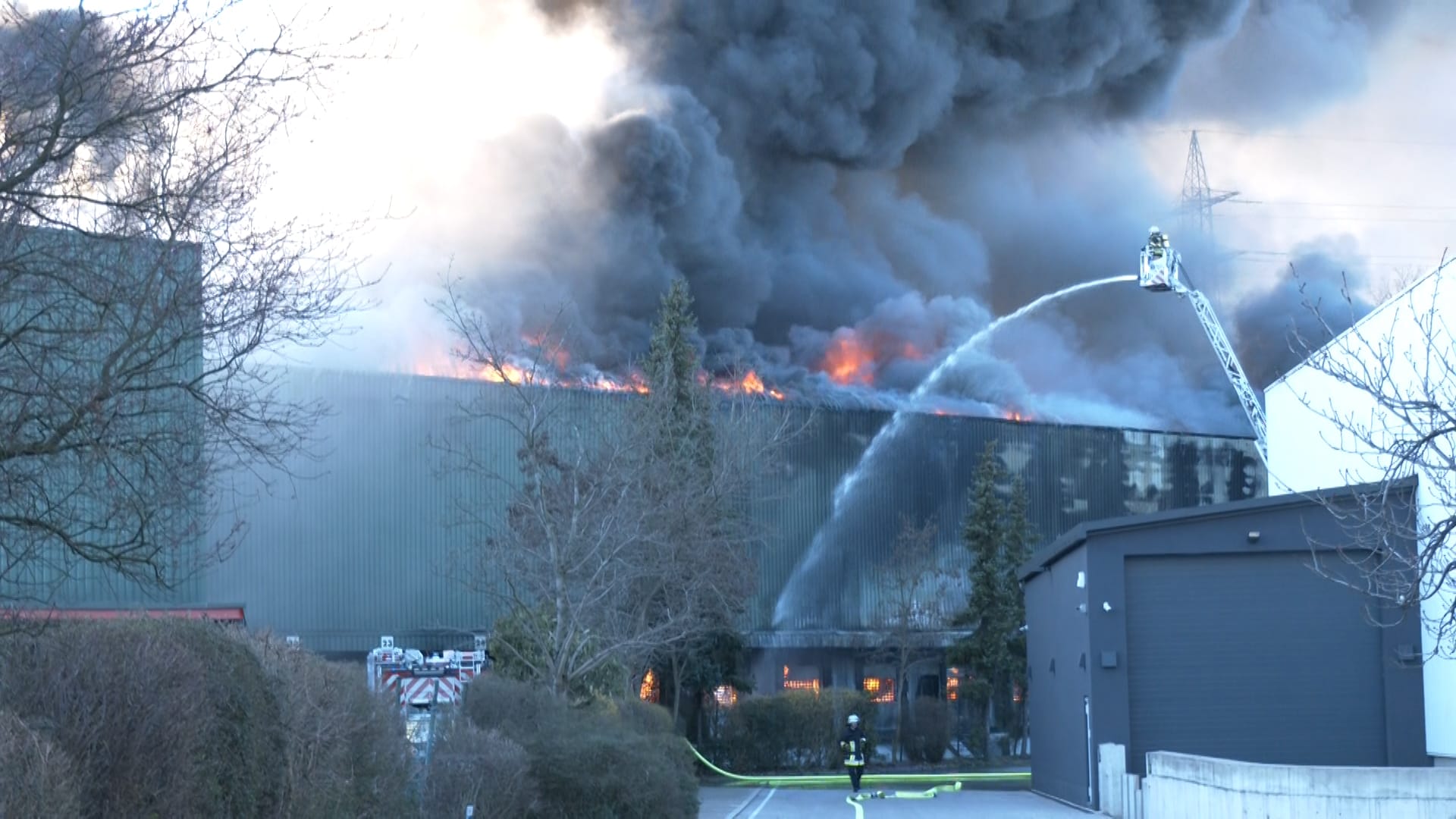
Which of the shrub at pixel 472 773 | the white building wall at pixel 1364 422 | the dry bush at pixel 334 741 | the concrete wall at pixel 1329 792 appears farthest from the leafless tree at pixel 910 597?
the dry bush at pixel 334 741

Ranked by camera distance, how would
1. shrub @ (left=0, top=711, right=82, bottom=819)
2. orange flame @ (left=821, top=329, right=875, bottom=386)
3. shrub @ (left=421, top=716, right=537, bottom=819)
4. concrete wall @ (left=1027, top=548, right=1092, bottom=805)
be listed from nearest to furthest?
shrub @ (left=0, top=711, right=82, bottom=819), shrub @ (left=421, top=716, right=537, bottom=819), concrete wall @ (left=1027, top=548, right=1092, bottom=805), orange flame @ (left=821, top=329, right=875, bottom=386)

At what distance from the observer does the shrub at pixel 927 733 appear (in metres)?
43.6

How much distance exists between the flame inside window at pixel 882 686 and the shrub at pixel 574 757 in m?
34.6

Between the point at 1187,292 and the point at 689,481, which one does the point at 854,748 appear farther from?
the point at 1187,292

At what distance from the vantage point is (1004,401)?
75.9 meters

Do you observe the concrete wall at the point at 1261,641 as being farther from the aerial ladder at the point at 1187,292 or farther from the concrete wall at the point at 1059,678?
the aerial ladder at the point at 1187,292

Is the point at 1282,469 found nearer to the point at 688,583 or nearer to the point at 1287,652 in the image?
the point at 1287,652

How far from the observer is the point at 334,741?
10.6m

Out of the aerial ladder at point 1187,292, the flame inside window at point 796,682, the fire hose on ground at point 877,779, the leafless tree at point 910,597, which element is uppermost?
the aerial ladder at point 1187,292

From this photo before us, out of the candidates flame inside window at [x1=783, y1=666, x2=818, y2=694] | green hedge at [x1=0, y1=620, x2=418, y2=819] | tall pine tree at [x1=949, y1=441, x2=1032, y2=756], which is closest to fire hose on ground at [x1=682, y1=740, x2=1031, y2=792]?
tall pine tree at [x1=949, y1=441, x2=1032, y2=756]

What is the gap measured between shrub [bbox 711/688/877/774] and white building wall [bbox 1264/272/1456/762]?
1425 centimetres

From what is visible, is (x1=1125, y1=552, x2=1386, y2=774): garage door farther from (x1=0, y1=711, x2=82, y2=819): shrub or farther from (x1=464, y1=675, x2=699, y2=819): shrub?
(x1=0, y1=711, x2=82, y2=819): shrub

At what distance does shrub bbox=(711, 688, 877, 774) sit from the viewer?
41031mm

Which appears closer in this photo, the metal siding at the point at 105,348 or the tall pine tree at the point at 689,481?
the metal siding at the point at 105,348
